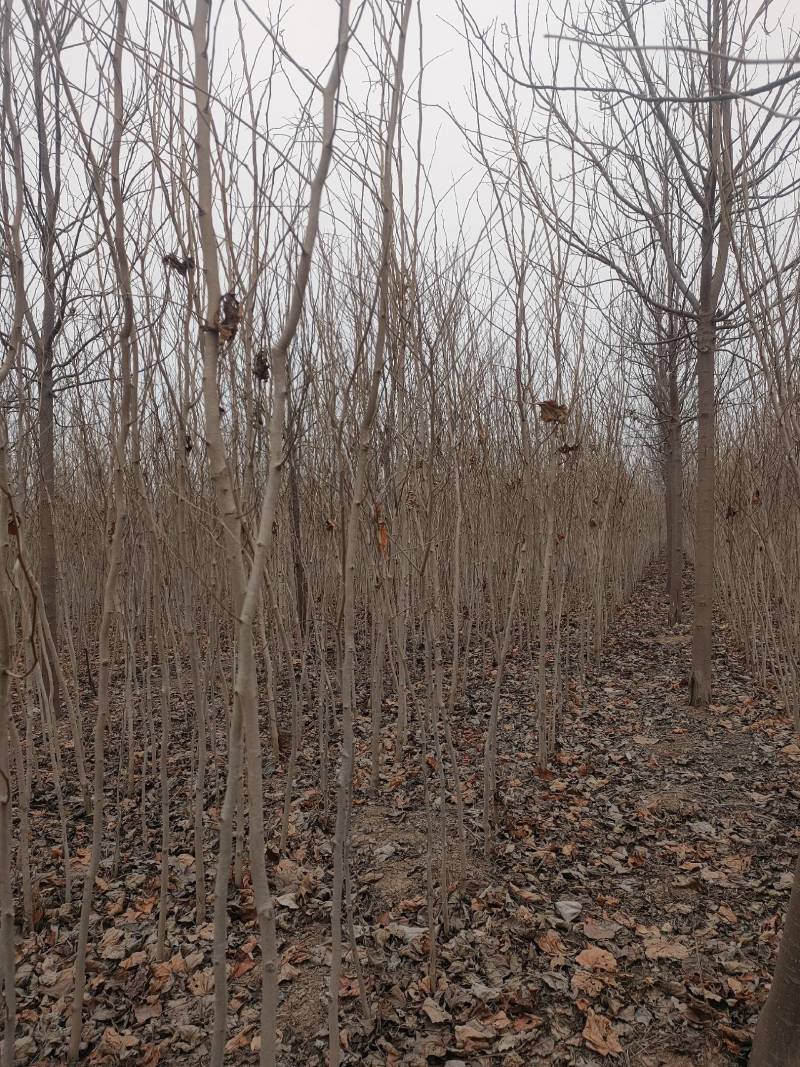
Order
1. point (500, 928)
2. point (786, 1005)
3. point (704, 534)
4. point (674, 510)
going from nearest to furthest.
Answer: point (786, 1005), point (500, 928), point (704, 534), point (674, 510)

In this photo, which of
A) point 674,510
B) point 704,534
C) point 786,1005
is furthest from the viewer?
point 674,510

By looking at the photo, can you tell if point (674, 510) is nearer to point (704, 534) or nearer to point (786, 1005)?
point (704, 534)

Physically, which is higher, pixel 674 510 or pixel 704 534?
pixel 674 510

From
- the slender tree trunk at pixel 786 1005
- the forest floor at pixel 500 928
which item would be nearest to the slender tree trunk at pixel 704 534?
the forest floor at pixel 500 928

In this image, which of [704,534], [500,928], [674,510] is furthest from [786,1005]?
[674,510]

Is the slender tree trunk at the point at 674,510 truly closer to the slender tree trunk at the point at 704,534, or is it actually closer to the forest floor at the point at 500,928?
the slender tree trunk at the point at 704,534

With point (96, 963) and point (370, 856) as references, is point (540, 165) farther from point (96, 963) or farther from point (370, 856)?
point (96, 963)

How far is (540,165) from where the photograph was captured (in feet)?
10.3

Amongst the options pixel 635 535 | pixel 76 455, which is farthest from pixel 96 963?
pixel 635 535

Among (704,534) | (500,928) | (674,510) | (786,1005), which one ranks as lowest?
(500,928)

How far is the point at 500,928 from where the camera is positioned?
2.09 meters

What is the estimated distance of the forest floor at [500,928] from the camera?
1.70 m

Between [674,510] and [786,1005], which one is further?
[674,510]

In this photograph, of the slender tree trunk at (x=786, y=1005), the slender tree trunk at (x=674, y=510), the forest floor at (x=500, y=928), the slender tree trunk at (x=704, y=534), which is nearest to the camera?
the slender tree trunk at (x=786, y=1005)
